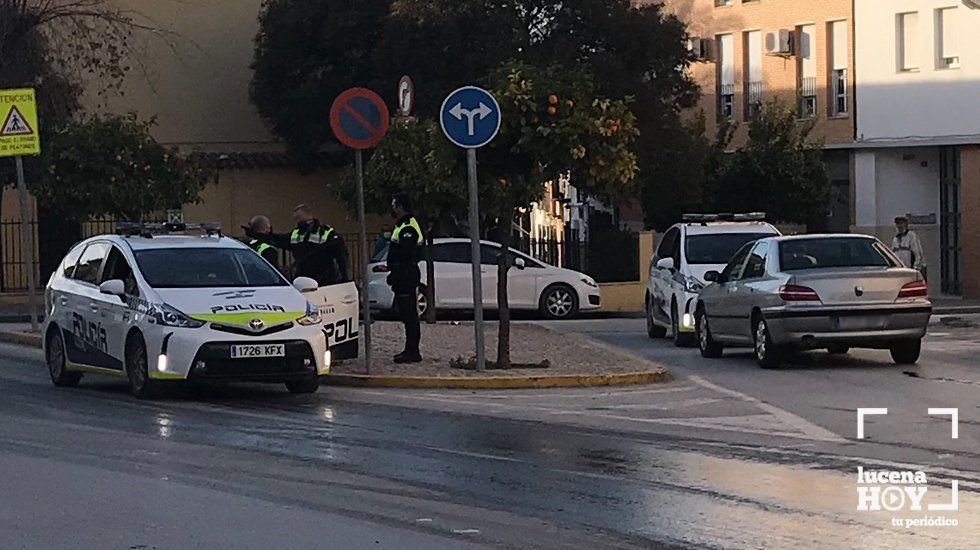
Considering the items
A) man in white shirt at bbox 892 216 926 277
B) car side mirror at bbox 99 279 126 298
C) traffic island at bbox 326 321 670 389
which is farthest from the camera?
man in white shirt at bbox 892 216 926 277

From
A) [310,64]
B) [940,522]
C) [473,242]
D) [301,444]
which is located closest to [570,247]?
[310,64]

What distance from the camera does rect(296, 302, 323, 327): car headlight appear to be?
51.0ft

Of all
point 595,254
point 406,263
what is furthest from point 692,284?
point 595,254

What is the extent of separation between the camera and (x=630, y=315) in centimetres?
3375

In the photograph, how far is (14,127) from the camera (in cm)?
2262

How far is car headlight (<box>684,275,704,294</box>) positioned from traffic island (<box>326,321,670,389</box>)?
5.13ft

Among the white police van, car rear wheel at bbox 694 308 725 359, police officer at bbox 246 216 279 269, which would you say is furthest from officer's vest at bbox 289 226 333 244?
the white police van

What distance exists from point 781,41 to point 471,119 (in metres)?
26.7

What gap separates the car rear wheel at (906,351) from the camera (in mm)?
18844

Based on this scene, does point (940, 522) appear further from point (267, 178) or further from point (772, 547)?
point (267, 178)

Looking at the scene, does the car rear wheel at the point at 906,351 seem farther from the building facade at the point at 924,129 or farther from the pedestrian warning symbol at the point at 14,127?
the building facade at the point at 924,129

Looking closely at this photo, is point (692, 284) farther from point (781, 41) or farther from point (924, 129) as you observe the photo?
point (781, 41)

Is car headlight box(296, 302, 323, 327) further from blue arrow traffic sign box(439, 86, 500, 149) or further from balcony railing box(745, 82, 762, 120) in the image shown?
balcony railing box(745, 82, 762, 120)

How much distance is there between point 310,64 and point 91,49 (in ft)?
15.3
